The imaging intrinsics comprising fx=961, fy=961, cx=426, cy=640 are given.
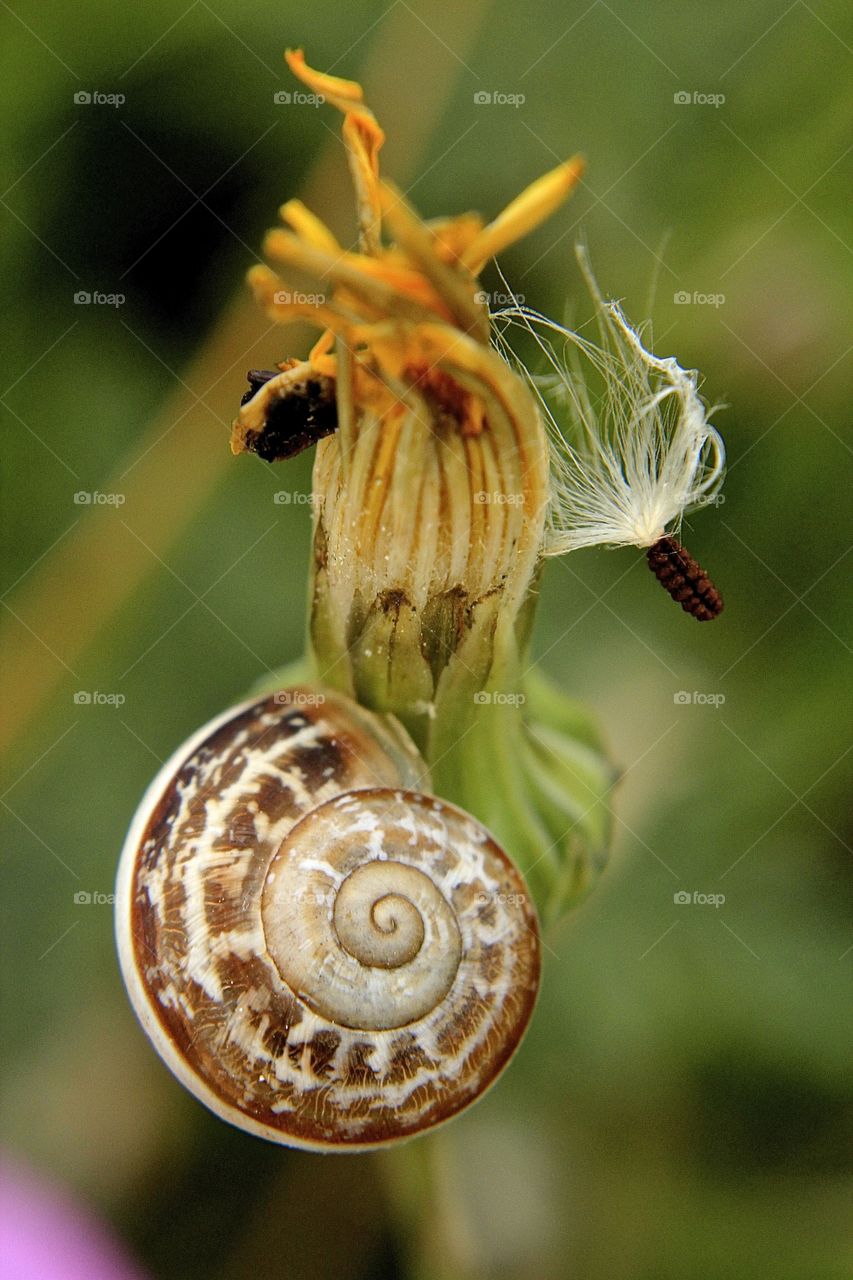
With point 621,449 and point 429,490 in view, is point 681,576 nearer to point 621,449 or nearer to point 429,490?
point 621,449

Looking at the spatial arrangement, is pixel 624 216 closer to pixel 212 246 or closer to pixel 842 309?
pixel 842 309

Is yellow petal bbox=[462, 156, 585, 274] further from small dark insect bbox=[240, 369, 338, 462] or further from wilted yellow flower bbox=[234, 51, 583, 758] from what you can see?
small dark insect bbox=[240, 369, 338, 462]

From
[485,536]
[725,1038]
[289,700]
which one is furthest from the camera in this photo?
[725,1038]

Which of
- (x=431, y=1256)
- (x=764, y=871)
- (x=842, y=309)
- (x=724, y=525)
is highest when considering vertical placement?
(x=842, y=309)

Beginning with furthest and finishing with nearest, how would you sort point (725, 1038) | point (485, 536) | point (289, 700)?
point (725, 1038) < point (289, 700) < point (485, 536)

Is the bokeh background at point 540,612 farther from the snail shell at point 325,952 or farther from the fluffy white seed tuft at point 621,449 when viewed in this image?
the snail shell at point 325,952

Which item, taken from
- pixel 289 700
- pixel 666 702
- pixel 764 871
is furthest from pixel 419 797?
pixel 764 871

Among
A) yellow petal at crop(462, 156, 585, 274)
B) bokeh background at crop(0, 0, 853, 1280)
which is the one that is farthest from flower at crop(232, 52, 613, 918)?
bokeh background at crop(0, 0, 853, 1280)

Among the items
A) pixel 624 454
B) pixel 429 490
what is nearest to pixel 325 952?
pixel 429 490
